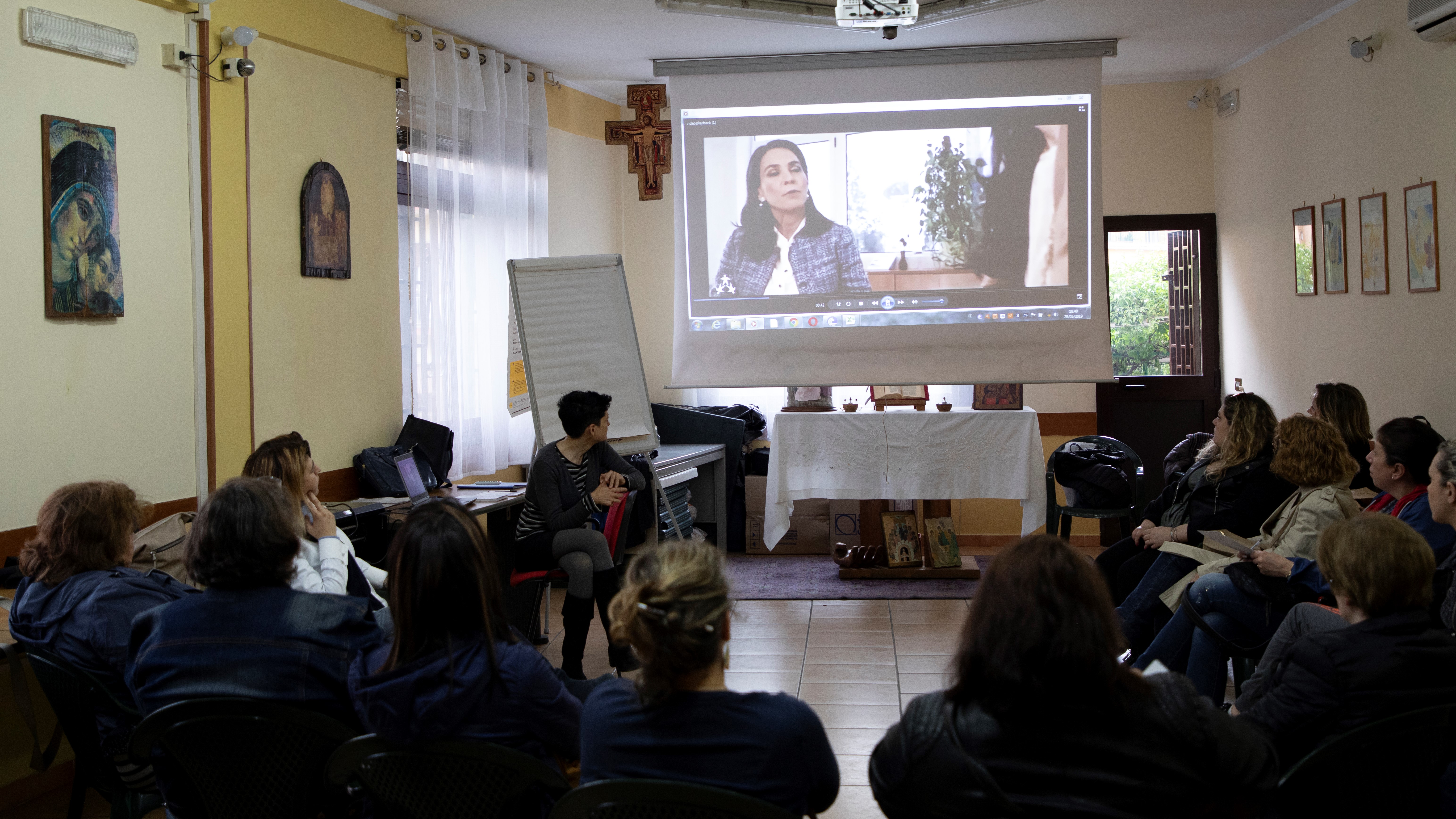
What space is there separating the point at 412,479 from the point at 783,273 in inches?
96.1

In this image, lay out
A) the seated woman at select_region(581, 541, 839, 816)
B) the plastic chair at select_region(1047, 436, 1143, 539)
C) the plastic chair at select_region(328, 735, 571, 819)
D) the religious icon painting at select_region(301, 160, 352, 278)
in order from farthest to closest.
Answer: the plastic chair at select_region(1047, 436, 1143, 539), the religious icon painting at select_region(301, 160, 352, 278), the plastic chair at select_region(328, 735, 571, 819), the seated woman at select_region(581, 541, 839, 816)

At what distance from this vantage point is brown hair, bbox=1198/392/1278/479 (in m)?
3.35

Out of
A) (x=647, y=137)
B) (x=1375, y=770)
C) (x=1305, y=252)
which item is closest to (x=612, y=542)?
(x=1375, y=770)

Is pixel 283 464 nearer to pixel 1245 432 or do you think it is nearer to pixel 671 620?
pixel 671 620

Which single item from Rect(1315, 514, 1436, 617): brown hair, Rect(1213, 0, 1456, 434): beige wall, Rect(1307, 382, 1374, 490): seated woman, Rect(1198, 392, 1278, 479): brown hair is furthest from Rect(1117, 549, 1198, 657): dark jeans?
Rect(1213, 0, 1456, 434): beige wall

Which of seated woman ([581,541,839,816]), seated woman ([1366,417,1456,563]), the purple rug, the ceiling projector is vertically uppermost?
the ceiling projector

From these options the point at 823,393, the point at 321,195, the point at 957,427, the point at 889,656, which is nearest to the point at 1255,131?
the point at 957,427

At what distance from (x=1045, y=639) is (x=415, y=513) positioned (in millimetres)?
1063

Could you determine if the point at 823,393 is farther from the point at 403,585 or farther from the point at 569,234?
the point at 403,585

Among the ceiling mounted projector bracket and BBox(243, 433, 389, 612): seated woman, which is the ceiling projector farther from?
BBox(243, 433, 389, 612): seated woman

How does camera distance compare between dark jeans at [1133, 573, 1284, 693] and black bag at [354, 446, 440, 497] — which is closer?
dark jeans at [1133, 573, 1284, 693]

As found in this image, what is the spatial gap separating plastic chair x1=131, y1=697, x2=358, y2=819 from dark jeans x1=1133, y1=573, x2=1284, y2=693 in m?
2.21

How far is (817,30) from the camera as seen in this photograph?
5109 mm

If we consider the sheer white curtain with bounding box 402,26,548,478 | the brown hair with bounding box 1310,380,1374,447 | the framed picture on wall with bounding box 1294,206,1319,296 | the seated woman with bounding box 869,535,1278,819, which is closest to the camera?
the seated woman with bounding box 869,535,1278,819
